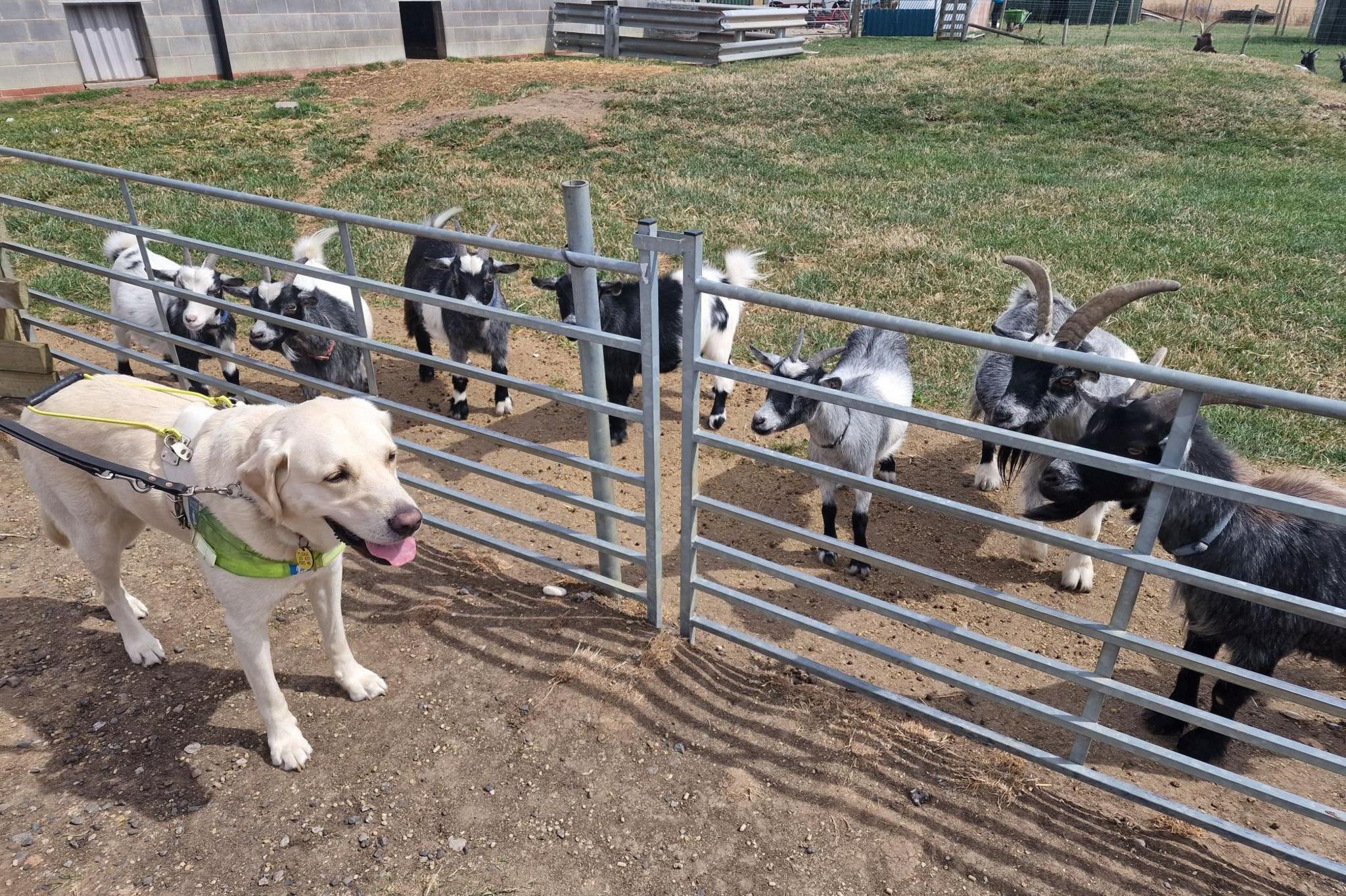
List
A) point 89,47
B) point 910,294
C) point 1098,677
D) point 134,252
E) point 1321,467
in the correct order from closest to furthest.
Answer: point 1098,677 < point 1321,467 < point 134,252 < point 910,294 < point 89,47

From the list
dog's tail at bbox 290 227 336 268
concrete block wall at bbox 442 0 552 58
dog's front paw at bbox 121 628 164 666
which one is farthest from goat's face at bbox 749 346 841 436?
concrete block wall at bbox 442 0 552 58

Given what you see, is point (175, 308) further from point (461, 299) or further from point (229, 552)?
point (229, 552)

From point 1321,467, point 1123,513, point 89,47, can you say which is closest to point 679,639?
point 1123,513

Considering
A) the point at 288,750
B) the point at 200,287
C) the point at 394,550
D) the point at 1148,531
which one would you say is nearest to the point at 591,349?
the point at 394,550

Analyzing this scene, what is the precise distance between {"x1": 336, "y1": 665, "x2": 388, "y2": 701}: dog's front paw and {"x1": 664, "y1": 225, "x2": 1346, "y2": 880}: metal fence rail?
1391mm

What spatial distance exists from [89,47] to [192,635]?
20.0 m

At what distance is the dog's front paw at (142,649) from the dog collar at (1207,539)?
4365 mm

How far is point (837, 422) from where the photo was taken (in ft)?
16.1

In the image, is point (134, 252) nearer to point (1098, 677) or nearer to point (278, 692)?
point (278, 692)

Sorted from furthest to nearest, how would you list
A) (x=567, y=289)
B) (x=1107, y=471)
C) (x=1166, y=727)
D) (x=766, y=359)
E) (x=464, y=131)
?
1. (x=464, y=131)
2. (x=567, y=289)
3. (x=766, y=359)
4. (x=1166, y=727)
5. (x=1107, y=471)

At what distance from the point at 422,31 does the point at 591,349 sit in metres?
25.0

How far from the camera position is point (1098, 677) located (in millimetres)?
2986

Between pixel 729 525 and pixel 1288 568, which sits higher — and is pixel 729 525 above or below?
below

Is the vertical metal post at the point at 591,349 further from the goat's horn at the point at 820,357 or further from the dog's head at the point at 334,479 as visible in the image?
the goat's horn at the point at 820,357
